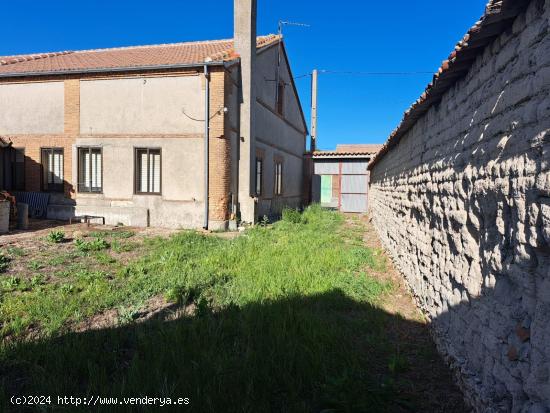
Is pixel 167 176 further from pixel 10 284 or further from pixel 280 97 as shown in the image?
pixel 280 97

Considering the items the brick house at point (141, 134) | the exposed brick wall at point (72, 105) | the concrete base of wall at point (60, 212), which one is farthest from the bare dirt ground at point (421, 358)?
the exposed brick wall at point (72, 105)

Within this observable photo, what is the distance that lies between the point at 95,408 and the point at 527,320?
111 inches

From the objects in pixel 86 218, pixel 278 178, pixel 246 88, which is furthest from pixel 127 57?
pixel 278 178

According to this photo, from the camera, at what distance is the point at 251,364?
2967 mm

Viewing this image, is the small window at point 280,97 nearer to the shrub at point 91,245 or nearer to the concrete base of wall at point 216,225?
the concrete base of wall at point 216,225

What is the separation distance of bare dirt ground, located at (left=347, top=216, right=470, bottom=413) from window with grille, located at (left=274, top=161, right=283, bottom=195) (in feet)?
37.3

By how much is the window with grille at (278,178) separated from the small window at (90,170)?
24.4 feet

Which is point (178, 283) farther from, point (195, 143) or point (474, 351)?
point (195, 143)

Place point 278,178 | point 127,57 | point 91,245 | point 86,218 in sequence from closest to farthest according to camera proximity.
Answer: point 91,245 → point 86,218 → point 127,57 → point 278,178

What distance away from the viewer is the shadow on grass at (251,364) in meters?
2.53

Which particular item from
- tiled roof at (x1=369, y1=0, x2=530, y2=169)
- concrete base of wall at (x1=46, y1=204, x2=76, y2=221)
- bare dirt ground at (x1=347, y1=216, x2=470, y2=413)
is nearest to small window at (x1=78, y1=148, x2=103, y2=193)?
concrete base of wall at (x1=46, y1=204, x2=76, y2=221)

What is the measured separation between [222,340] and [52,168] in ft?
37.9

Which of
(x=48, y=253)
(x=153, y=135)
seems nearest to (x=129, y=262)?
(x=48, y=253)

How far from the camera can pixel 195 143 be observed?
1091 cm
